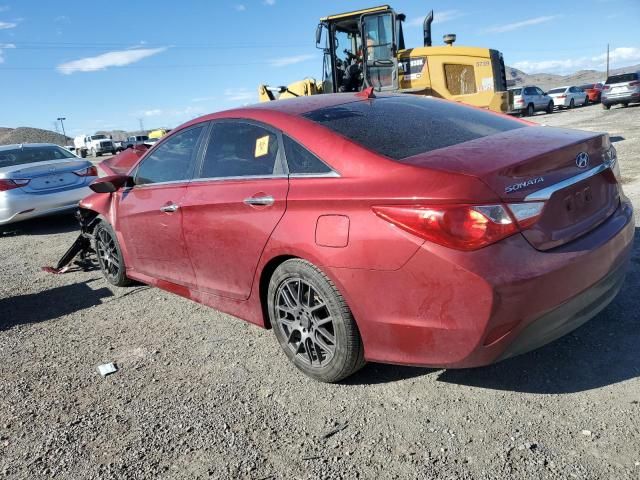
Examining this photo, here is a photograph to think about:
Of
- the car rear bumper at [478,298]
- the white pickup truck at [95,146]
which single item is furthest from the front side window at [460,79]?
the white pickup truck at [95,146]

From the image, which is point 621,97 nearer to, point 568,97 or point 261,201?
point 568,97

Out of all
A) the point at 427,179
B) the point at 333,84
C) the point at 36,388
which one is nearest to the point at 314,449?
the point at 427,179

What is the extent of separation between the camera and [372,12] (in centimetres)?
1182

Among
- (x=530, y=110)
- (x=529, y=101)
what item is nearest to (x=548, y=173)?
(x=529, y=101)

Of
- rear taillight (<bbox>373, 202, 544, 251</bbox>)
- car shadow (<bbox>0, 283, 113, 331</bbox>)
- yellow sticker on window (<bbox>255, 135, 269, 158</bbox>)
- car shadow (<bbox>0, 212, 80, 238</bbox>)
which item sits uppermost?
yellow sticker on window (<bbox>255, 135, 269, 158</bbox>)

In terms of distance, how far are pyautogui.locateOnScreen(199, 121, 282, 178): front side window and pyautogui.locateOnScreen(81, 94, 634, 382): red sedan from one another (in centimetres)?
1

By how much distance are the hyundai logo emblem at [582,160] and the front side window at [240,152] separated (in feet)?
5.36

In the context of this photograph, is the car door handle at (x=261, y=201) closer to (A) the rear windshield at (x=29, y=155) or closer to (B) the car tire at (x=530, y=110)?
(A) the rear windshield at (x=29, y=155)

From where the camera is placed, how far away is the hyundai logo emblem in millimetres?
2664

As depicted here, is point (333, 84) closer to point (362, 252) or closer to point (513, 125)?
point (513, 125)

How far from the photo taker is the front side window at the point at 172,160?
→ 12.9 feet

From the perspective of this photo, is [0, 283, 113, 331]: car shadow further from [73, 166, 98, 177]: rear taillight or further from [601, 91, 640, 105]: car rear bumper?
[601, 91, 640, 105]: car rear bumper

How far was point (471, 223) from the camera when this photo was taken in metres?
2.29

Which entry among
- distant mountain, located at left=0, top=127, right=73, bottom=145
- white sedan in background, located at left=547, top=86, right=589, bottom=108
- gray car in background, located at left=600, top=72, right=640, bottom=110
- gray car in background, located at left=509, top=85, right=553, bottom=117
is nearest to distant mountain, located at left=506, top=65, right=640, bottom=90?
white sedan in background, located at left=547, top=86, right=589, bottom=108
